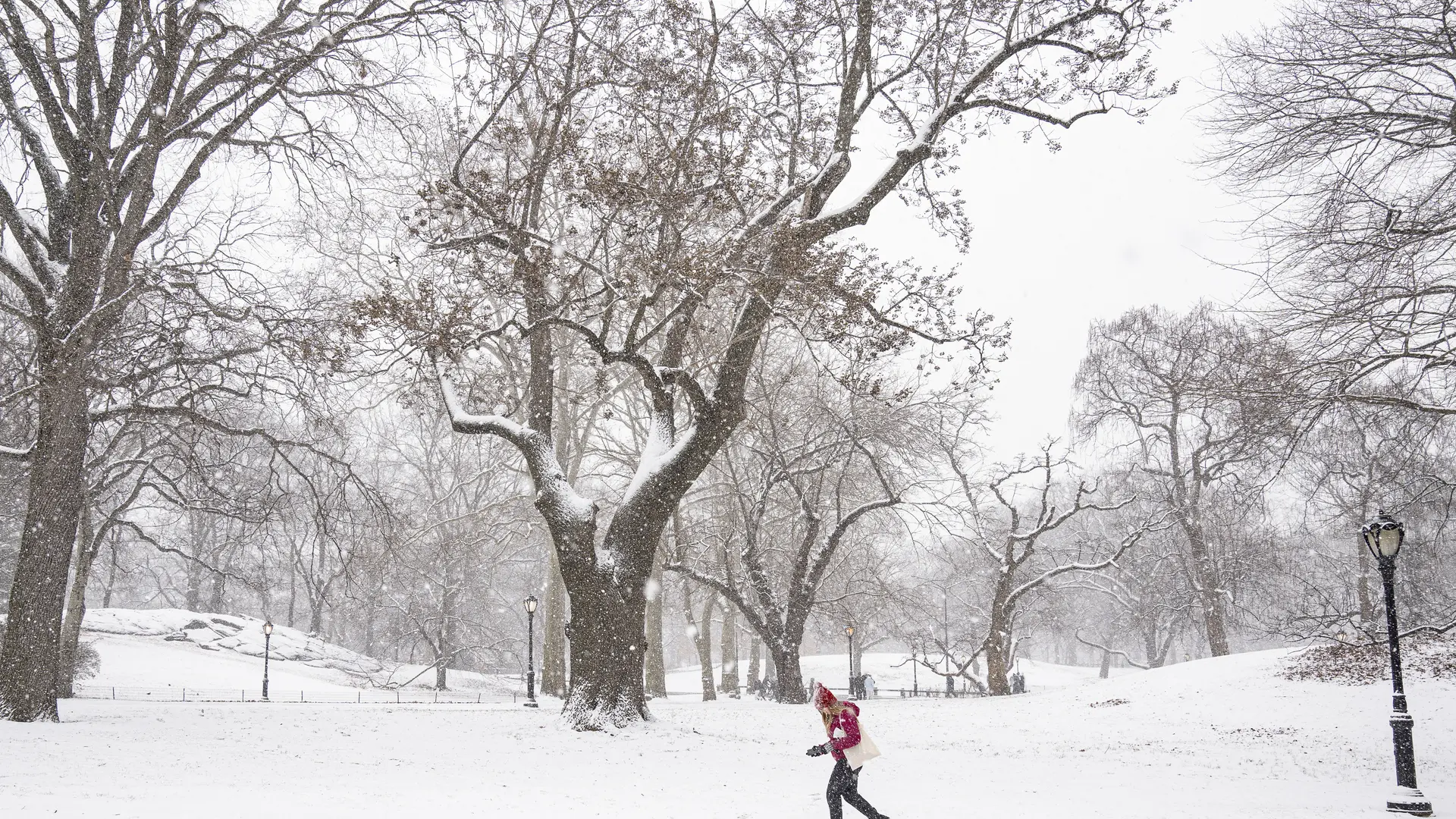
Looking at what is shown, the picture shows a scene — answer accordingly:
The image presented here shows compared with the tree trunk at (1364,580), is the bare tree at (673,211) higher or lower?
higher

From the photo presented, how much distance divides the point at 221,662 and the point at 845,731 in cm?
3283

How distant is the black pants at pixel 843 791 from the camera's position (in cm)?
713

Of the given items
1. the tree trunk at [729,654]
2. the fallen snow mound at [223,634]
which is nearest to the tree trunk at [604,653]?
the tree trunk at [729,654]

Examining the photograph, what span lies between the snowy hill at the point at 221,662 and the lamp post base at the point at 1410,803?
27.1m

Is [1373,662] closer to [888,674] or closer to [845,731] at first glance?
[845,731]

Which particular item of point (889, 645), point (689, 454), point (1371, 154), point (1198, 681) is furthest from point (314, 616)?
point (889, 645)

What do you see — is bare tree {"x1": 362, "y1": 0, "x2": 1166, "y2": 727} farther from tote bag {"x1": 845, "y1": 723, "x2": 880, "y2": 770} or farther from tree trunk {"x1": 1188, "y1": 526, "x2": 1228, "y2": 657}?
tree trunk {"x1": 1188, "y1": 526, "x2": 1228, "y2": 657}

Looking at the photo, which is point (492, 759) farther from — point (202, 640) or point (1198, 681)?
point (202, 640)

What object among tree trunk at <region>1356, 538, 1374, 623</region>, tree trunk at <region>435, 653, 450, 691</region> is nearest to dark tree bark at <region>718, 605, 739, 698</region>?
tree trunk at <region>435, 653, 450, 691</region>

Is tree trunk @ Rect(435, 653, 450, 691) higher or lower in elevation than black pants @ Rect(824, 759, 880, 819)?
lower

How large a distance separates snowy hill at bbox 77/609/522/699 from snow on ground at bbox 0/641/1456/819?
568 inches

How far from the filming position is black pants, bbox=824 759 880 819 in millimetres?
7133

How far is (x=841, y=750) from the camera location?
23.2 ft

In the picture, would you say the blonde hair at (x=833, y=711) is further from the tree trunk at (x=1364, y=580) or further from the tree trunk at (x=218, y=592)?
the tree trunk at (x=1364, y=580)
